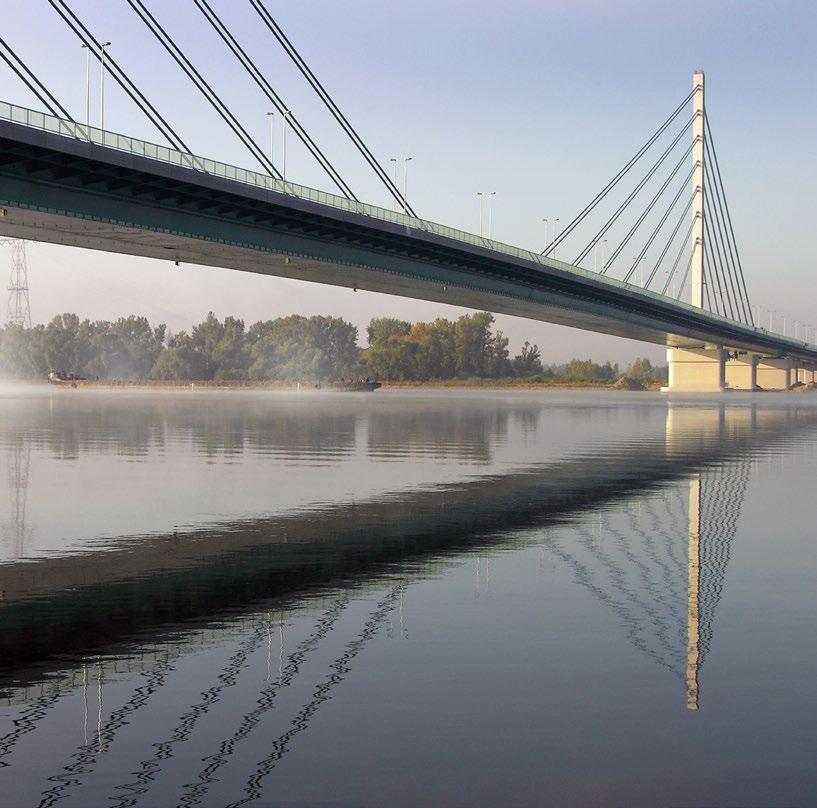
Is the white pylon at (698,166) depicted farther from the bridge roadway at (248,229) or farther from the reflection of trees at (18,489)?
the reflection of trees at (18,489)

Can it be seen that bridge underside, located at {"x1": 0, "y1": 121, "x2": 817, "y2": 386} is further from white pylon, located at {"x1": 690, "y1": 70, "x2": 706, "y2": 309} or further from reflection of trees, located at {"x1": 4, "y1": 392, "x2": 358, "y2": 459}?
white pylon, located at {"x1": 690, "y1": 70, "x2": 706, "y2": 309}

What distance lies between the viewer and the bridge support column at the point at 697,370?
188 metres

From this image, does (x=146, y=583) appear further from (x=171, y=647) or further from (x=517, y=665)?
(x=517, y=665)

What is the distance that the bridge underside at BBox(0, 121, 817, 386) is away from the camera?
53031mm

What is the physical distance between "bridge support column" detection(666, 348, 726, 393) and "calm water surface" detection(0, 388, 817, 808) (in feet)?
525

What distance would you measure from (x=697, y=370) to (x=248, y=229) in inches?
5238

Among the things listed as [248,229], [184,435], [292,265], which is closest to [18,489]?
[184,435]

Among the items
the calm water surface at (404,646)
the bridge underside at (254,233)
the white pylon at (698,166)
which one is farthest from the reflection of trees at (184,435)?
the white pylon at (698,166)

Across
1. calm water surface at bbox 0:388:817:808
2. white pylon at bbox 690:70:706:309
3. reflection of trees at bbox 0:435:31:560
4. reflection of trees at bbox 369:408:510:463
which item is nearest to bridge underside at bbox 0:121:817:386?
reflection of trees at bbox 0:435:31:560

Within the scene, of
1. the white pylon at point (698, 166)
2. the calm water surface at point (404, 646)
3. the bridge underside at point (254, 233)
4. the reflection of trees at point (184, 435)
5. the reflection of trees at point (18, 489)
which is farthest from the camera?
the white pylon at point (698, 166)

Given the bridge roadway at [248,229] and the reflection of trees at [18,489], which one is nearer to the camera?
the reflection of trees at [18,489]

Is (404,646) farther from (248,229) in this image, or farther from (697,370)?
(697,370)

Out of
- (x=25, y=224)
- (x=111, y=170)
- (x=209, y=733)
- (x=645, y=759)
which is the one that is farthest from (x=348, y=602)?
(x=25, y=224)

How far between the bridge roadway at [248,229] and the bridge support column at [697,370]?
68.0 metres
